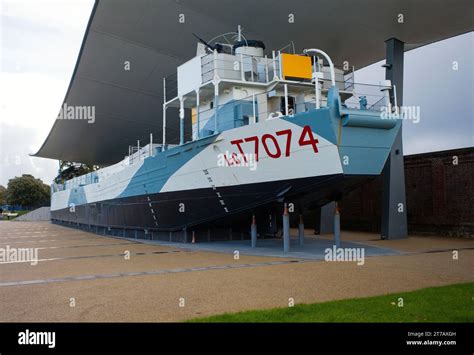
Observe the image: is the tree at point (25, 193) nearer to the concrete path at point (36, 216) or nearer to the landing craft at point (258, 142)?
the concrete path at point (36, 216)

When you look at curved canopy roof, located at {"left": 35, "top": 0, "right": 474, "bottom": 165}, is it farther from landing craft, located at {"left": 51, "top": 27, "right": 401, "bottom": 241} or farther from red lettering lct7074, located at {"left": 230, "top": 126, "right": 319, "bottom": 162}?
red lettering lct7074, located at {"left": 230, "top": 126, "right": 319, "bottom": 162}

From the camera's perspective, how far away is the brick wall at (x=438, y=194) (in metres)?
19.1

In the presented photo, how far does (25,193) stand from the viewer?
9456 centimetres

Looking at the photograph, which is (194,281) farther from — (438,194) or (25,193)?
(25,193)

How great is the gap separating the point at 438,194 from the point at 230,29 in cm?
1265

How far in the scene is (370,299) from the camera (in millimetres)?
6668

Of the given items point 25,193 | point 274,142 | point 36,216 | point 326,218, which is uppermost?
point 274,142

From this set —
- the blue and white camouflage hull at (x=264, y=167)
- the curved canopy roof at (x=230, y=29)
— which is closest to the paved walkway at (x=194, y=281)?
the blue and white camouflage hull at (x=264, y=167)

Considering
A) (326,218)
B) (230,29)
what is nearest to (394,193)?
(326,218)

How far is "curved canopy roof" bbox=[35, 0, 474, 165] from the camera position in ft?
59.2

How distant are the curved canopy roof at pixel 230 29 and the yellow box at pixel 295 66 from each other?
342 cm
